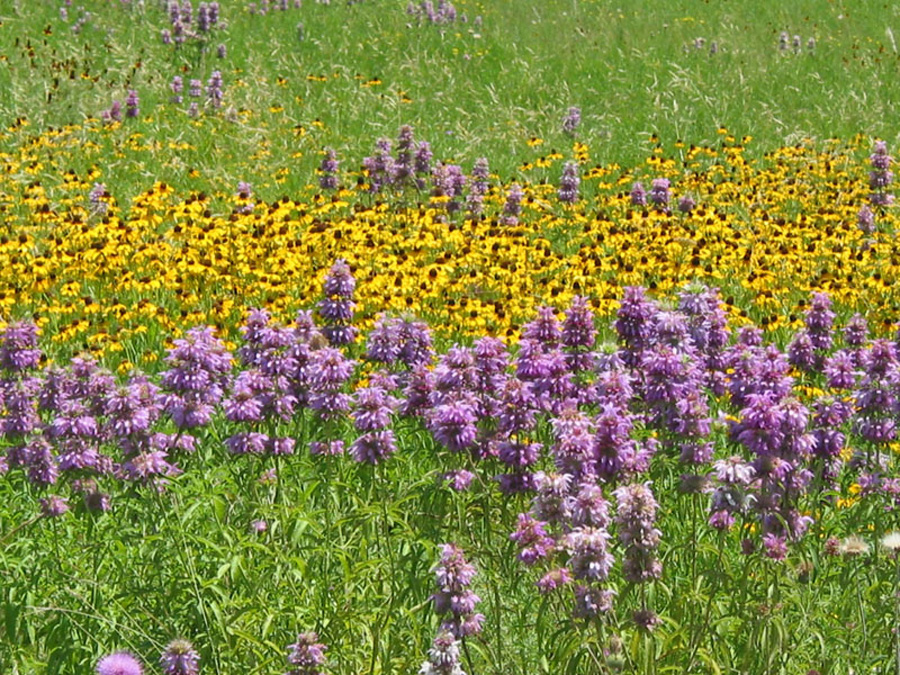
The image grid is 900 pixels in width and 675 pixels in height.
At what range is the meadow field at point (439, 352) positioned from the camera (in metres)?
4.29

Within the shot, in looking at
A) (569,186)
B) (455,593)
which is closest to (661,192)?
(569,186)

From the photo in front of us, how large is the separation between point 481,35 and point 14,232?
10.8 meters

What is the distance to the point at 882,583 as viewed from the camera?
479cm

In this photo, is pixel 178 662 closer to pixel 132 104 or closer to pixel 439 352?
pixel 439 352

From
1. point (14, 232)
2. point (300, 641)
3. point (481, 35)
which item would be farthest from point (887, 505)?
point (481, 35)

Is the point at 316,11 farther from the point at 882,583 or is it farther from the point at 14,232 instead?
the point at 882,583

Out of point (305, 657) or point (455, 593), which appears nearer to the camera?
point (305, 657)

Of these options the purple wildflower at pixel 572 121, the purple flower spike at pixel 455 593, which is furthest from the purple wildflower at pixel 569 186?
the purple flower spike at pixel 455 593

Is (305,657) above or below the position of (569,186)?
above

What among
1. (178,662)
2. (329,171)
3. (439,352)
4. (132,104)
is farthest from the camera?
(132,104)

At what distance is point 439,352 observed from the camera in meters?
8.24

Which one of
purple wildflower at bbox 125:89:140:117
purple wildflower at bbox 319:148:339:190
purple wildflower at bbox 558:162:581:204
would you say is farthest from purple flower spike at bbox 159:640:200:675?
purple wildflower at bbox 125:89:140:117

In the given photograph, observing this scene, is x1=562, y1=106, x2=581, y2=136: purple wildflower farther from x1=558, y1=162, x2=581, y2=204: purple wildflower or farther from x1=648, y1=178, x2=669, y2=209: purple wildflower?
x1=648, y1=178, x2=669, y2=209: purple wildflower

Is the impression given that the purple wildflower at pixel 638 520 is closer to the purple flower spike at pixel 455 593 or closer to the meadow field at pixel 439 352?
the meadow field at pixel 439 352
